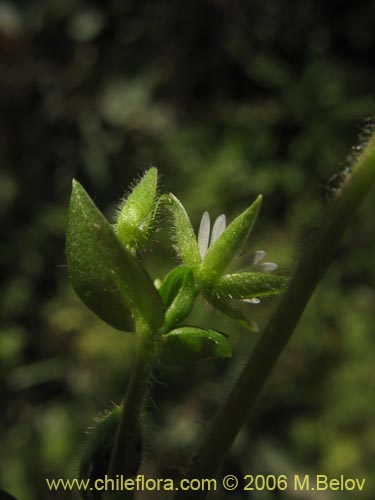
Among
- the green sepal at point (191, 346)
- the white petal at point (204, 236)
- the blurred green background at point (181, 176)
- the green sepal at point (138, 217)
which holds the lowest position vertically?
the blurred green background at point (181, 176)

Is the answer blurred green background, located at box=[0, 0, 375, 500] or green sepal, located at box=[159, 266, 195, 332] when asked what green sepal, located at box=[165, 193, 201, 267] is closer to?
green sepal, located at box=[159, 266, 195, 332]

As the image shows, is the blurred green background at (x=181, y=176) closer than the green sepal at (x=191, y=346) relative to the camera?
No

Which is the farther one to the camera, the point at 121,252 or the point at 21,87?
the point at 21,87

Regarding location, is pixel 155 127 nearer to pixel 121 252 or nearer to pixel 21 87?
pixel 21 87

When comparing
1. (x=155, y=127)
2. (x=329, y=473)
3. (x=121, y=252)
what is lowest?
(x=329, y=473)

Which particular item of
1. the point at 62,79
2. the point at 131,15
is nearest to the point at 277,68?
the point at 131,15

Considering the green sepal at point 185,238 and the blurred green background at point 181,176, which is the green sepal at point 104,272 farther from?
the blurred green background at point 181,176

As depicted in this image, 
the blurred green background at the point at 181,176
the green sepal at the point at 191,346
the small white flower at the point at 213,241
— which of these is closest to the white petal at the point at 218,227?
the small white flower at the point at 213,241

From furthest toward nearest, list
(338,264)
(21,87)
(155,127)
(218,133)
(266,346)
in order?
(21,87) → (155,127) → (218,133) → (338,264) → (266,346)

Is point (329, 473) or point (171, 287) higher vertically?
point (171, 287)
